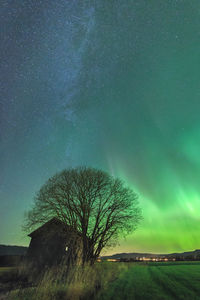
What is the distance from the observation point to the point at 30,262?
2717cm

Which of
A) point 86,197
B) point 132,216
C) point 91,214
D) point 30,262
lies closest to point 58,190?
point 86,197

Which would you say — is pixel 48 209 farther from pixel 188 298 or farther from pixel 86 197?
pixel 188 298

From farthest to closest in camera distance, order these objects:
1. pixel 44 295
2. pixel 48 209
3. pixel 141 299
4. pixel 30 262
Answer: pixel 30 262 < pixel 48 209 < pixel 141 299 < pixel 44 295

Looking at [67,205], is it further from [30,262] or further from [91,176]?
[30,262]

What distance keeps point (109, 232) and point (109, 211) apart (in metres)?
2.33

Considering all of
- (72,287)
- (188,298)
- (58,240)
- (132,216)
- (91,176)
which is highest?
(91,176)

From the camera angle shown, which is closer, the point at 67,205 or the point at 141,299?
the point at 141,299

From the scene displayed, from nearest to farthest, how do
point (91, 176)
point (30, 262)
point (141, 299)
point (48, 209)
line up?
point (141, 299), point (48, 209), point (91, 176), point (30, 262)

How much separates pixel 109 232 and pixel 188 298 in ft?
42.1

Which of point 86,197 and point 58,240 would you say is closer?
point 86,197

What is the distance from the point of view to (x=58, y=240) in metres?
27.3

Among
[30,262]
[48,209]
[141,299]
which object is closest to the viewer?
[141,299]

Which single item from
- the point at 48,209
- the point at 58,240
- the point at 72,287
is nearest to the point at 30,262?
the point at 58,240

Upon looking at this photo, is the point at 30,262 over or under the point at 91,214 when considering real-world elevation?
under
